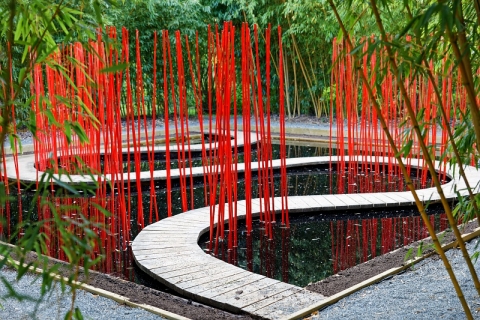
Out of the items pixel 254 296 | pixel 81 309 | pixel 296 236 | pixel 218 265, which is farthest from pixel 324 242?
pixel 81 309

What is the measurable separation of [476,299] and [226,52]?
156 centimetres

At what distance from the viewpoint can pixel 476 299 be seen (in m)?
2.30

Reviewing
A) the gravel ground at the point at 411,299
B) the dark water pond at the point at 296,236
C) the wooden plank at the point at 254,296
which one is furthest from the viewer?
the dark water pond at the point at 296,236

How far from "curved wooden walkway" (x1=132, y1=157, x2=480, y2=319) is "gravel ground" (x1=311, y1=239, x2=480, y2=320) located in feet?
0.53

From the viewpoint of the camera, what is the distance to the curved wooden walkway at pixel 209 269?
2373 mm

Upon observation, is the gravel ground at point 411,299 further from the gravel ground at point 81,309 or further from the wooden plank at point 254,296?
the gravel ground at point 81,309

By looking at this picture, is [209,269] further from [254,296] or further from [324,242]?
[324,242]

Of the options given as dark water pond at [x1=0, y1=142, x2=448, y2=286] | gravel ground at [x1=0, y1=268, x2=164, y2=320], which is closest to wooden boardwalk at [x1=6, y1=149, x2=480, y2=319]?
dark water pond at [x1=0, y1=142, x2=448, y2=286]

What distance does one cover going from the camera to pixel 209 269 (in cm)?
278

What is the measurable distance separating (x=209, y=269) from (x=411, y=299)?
882 millimetres

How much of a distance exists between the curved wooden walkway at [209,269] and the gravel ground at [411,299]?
16cm

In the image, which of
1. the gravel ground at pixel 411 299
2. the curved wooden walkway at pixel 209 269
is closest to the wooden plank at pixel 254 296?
the curved wooden walkway at pixel 209 269

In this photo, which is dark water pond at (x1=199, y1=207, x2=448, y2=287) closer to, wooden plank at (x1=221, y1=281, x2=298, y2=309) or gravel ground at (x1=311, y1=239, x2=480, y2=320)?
wooden plank at (x1=221, y1=281, x2=298, y2=309)

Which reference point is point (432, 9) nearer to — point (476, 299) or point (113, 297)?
point (476, 299)
